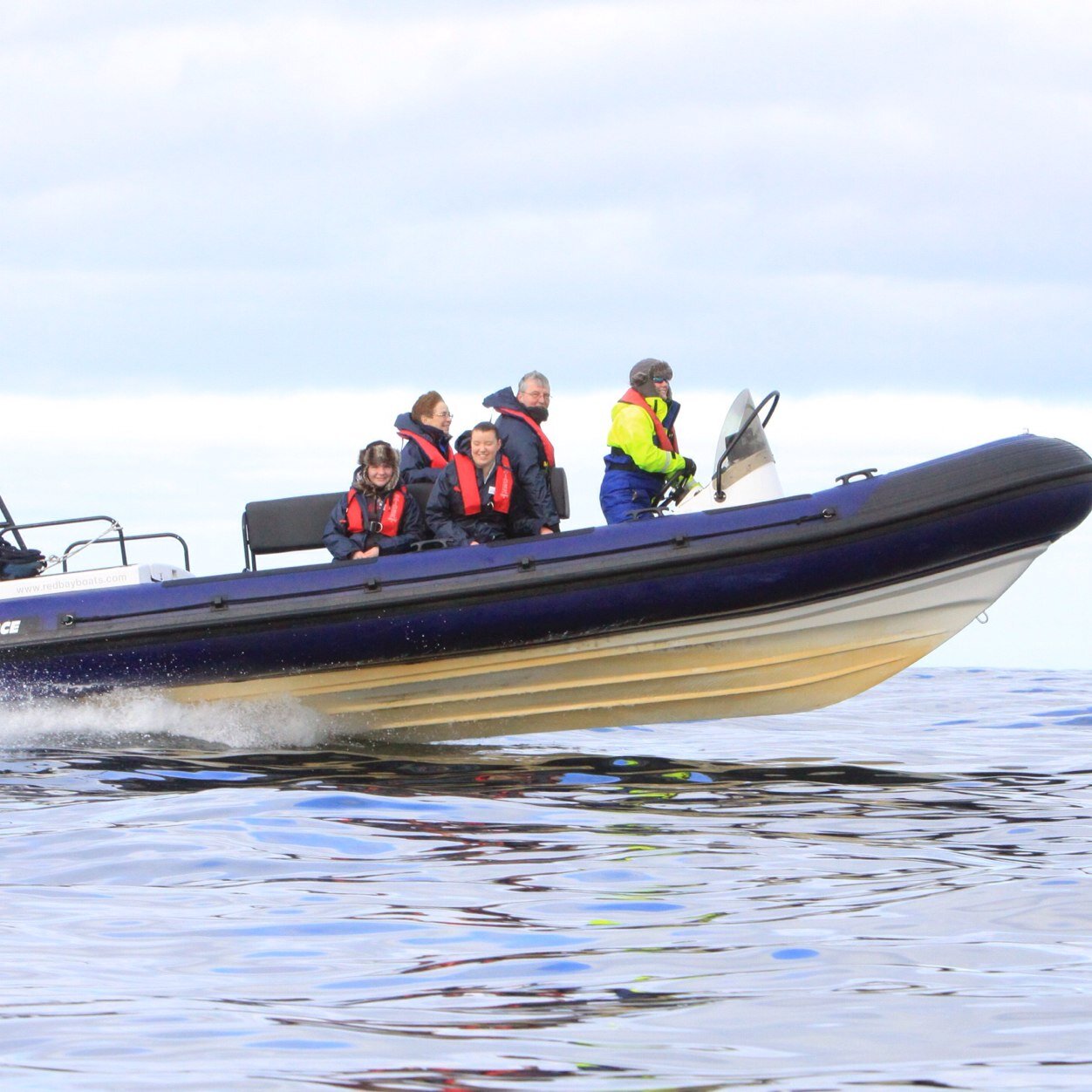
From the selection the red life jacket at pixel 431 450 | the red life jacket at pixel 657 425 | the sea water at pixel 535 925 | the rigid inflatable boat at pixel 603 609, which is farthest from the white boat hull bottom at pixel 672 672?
the red life jacket at pixel 431 450

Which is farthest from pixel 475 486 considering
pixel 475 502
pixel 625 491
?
pixel 625 491

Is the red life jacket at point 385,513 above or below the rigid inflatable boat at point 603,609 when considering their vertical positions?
above

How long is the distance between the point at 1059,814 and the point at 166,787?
3.04 meters

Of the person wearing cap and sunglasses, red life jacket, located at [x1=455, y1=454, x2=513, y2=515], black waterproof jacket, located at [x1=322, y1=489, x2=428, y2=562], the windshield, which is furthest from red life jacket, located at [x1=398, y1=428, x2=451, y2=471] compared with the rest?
the windshield

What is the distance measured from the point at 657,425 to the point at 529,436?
0.51 metres

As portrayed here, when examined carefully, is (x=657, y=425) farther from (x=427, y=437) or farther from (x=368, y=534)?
(x=368, y=534)

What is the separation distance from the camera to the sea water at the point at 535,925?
7.45 feet

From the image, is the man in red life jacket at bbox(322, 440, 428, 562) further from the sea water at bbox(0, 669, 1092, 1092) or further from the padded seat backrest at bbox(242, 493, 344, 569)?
the sea water at bbox(0, 669, 1092, 1092)

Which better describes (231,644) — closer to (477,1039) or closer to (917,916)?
(917,916)

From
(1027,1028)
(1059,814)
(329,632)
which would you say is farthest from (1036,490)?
(1027,1028)

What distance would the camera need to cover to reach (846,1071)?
2.16m

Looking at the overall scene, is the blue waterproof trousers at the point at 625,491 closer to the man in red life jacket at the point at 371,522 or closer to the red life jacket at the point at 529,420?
the red life jacket at the point at 529,420

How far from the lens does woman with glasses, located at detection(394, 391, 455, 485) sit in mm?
6461

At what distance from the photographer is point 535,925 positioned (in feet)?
10.6
